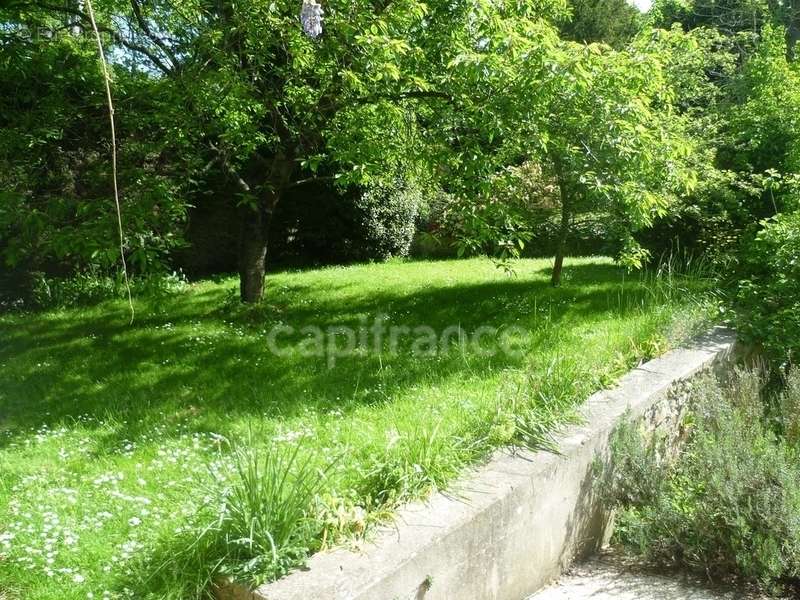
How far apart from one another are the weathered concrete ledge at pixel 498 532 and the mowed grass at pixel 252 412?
0.42ft

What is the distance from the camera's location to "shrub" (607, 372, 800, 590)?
3432mm

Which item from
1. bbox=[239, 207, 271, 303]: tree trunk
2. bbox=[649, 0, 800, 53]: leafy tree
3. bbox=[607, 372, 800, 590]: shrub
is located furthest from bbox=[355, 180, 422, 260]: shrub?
bbox=[649, 0, 800, 53]: leafy tree

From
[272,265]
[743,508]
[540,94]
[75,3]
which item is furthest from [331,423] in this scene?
[272,265]

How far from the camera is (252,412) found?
16.1ft

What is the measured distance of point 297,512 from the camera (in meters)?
2.63

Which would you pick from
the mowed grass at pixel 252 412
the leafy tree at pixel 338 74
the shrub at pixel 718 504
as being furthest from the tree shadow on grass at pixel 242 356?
the shrub at pixel 718 504

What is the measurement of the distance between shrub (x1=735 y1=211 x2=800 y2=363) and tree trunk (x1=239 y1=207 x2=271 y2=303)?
→ 210 inches

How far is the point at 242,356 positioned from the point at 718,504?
4.39m

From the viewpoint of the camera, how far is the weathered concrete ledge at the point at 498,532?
247 cm

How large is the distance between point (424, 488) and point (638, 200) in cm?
412

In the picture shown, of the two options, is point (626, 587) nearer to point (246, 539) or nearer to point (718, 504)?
point (718, 504)

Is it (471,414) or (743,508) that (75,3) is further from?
(743,508)

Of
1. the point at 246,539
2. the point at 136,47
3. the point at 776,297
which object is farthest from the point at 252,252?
the point at 246,539

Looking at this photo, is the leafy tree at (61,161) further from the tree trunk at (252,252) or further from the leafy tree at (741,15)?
the leafy tree at (741,15)
